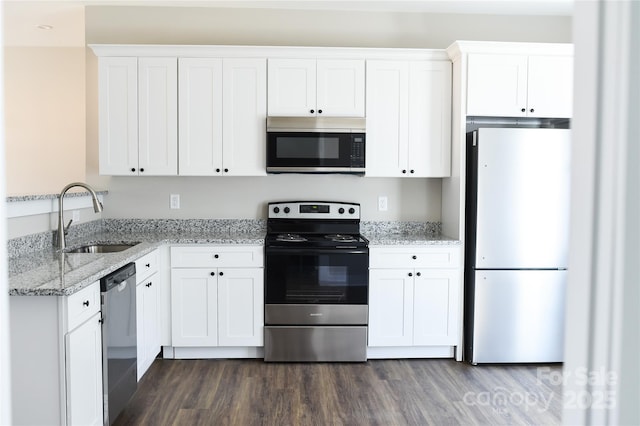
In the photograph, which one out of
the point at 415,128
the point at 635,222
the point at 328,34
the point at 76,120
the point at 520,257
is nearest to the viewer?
the point at 635,222

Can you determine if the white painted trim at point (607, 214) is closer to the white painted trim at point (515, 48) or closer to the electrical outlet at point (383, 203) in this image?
the white painted trim at point (515, 48)

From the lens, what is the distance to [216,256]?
3.54 m

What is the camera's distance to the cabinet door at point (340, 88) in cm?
371

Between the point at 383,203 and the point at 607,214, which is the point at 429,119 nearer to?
the point at 383,203

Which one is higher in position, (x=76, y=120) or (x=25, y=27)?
(x=25, y=27)

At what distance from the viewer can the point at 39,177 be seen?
17.1ft

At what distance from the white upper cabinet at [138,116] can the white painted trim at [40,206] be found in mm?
307

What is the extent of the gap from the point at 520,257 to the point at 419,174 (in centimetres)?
93

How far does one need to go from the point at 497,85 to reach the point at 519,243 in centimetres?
113

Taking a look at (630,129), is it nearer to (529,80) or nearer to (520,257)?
(520,257)

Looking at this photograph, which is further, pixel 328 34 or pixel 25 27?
pixel 25 27

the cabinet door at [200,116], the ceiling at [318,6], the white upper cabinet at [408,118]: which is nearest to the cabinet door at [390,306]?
the white upper cabinet at [408,118]

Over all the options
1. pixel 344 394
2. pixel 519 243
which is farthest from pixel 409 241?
pixel 344 394

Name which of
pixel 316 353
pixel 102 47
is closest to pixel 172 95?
pixel 102 47
